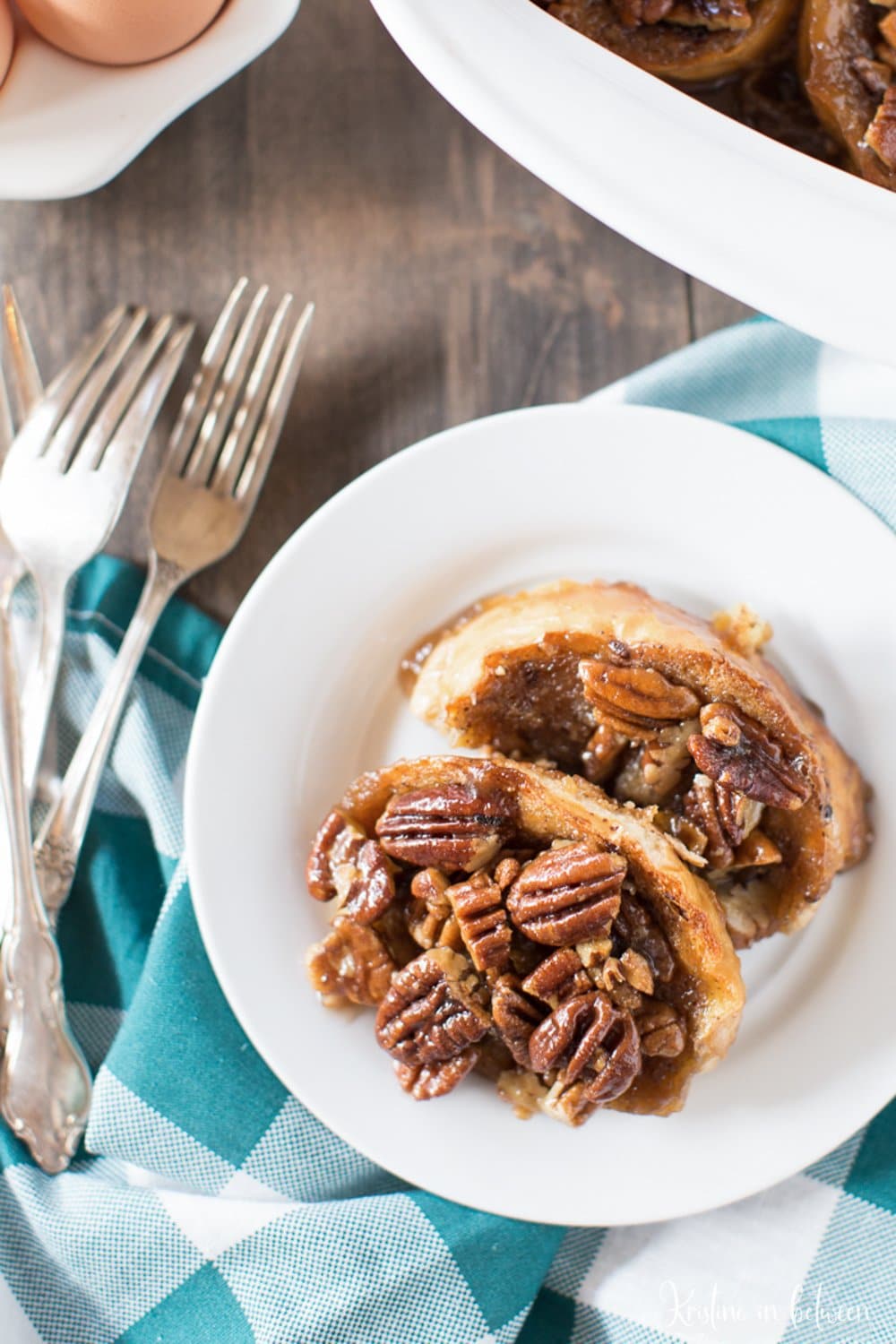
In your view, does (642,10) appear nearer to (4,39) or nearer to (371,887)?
(4,39)

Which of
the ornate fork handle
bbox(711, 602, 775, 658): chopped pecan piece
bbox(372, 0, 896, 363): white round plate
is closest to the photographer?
bbox(372, 0, 896, 363): white round plate

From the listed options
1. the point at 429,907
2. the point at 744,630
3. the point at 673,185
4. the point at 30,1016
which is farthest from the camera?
the point at 30,1016

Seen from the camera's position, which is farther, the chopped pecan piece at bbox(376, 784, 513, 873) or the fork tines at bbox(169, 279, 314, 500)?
the fork tines at bbox(169, 279, 314, 500)

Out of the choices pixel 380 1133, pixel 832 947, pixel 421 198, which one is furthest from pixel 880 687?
pixel 421 198

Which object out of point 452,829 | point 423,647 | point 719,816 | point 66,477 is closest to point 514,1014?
point 452,829

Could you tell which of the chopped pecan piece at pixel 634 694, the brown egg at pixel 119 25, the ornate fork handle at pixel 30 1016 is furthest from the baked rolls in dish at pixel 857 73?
the ornate fork handle at pixel 30 1016

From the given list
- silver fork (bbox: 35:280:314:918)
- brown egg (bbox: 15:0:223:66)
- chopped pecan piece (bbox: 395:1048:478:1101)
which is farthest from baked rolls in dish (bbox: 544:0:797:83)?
chopped pecan piece (bbox: 395:1048:478:1101)

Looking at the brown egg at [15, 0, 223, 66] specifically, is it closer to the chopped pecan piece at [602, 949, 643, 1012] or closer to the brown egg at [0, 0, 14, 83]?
the brown egg at [0, 0, 14, 83]
